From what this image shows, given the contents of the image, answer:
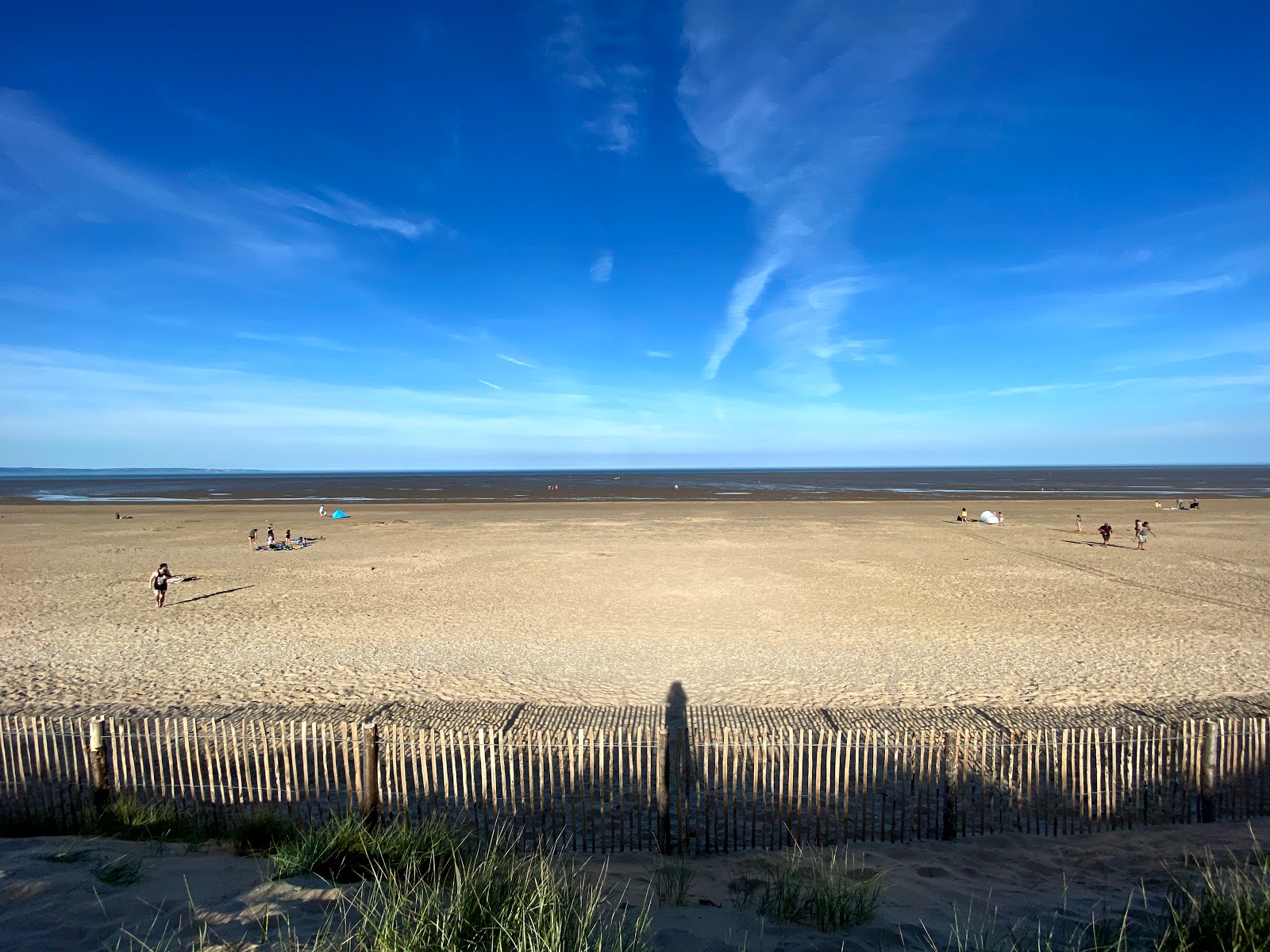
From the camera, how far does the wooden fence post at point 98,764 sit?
711 cm

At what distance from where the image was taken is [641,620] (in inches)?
645

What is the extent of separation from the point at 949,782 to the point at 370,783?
251 inches

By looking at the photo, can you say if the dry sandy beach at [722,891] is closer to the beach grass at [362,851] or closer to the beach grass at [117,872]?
the beach grass at [117,872]

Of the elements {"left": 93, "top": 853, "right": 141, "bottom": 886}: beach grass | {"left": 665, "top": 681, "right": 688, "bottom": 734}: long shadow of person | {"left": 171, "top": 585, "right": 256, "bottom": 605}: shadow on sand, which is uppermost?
{"left": 93, "top": 853, "right": 141, "bottom": 886}: beach grass

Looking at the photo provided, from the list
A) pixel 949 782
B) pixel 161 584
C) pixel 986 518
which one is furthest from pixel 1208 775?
pixel 986 518

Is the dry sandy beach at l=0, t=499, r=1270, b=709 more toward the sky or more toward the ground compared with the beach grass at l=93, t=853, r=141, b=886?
more toward the ground

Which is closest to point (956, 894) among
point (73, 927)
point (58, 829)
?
point (73, 927)

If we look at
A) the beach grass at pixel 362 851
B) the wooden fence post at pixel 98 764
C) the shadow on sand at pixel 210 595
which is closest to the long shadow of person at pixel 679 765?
the beach grass at pixel 362 851

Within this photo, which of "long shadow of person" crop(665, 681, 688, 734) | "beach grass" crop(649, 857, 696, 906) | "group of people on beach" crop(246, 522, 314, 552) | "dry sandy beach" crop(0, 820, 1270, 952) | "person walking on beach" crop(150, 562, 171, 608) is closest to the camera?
"dry sandy beach" crop(0, 820, 1270, 952)

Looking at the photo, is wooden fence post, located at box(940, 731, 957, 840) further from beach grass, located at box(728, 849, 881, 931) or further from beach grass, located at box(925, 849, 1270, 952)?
beach grass, located at box(925, 849, 1270, 952)

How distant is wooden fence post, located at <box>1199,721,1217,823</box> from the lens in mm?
7098

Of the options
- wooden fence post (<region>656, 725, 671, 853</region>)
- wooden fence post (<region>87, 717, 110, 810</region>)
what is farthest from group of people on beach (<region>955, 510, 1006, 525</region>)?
wooden fence post (<region>87, 717, 110, 810</region>)

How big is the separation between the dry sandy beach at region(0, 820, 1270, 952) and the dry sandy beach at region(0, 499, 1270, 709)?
400cm

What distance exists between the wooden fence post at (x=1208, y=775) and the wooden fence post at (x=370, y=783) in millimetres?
9213
